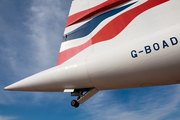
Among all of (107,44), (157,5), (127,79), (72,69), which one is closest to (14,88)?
(72,69)

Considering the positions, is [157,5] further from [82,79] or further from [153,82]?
[82,79]

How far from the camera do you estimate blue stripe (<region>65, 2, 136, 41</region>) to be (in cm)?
620

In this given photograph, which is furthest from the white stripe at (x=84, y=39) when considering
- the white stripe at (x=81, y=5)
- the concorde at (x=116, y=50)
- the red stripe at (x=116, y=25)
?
→ the white stripe at (x=81, y=5)

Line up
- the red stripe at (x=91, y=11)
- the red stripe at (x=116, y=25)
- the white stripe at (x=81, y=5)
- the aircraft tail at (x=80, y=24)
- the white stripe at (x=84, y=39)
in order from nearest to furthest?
the red stripe at (x=116, y=25), the white stripe at (x=84, y=39), the red stripe at (x=91, y=11), the aircraft tail at (x=80, y=24), the white stripe at (x=81, y=5)

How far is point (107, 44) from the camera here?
5.64 m

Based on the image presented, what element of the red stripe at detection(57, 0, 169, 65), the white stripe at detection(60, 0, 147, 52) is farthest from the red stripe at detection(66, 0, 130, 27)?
the red stripe at detection(57, 0, 169, 65)

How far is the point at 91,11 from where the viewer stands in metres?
7.03

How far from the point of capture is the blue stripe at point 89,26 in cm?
620

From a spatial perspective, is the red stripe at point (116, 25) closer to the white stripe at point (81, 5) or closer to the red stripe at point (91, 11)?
the red stripe at point (91, 11)

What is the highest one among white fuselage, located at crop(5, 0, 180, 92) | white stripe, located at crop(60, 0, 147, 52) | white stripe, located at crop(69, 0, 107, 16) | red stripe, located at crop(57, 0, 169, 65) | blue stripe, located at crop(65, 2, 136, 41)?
white stripe, located at crop(69, 0, 107, 16)

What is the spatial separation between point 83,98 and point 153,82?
317cm

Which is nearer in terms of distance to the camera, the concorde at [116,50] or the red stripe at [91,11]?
the concorde at [116,50]

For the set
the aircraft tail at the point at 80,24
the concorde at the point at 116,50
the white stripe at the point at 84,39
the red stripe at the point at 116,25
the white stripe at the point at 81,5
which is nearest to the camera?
the concorde at the point at 116,50

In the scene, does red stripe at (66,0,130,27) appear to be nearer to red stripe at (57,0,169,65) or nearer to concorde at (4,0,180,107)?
concorde at (4,0,180,107)
